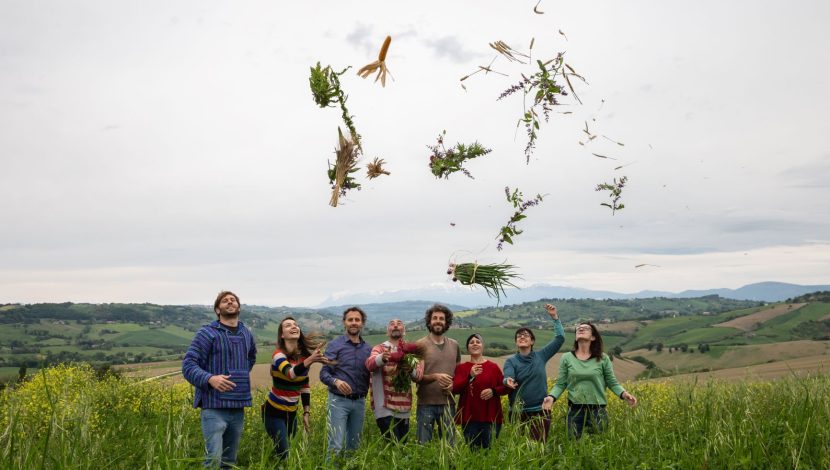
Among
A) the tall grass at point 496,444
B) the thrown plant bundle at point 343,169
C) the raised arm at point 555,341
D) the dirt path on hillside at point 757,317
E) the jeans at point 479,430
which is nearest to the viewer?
the tall grass at point 496,444

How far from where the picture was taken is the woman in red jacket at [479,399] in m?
6.37

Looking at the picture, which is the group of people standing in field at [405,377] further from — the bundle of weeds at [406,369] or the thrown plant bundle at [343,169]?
the thrown plant bundle at [343,169]

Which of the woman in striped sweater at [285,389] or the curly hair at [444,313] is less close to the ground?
the curly hair at [444,313]

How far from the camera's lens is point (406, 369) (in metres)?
6.42

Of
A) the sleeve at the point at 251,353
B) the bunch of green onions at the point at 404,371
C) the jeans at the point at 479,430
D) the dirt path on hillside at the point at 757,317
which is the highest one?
the sleeve at the point at 251,353

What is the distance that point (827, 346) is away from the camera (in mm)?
66562

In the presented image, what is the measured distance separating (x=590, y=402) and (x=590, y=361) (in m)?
0.50

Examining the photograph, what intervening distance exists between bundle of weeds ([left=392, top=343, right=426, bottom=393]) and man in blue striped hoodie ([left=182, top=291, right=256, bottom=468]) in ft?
5.37

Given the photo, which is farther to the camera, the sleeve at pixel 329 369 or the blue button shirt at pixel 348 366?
the blue button shirt at pixel 348 366

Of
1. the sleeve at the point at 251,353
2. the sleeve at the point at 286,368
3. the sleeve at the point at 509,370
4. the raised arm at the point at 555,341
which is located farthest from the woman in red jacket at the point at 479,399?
the sleeve at the point at 251,353

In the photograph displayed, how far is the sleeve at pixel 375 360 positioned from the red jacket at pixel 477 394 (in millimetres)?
907

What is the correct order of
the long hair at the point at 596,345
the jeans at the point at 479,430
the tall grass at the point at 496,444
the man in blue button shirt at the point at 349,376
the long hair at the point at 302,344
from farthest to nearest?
the long hair at the point at 302,344, the long hair at the point at 596,345, the man in blue button shirt at the point at 349,376, the jeans at the point at 479,430, the tall grass at the point at 496,444

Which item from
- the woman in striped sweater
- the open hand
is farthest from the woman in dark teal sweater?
the open hand

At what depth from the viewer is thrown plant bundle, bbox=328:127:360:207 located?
4.39m
